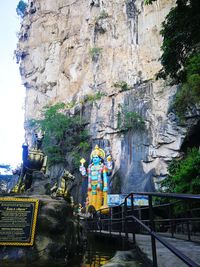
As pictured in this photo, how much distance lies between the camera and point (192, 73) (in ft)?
24.4

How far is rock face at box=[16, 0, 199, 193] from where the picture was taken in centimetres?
1827

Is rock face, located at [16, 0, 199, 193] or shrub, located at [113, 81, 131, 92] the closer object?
rock face, located at [16, 0, 199, 193]

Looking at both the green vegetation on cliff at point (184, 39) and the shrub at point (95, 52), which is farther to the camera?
the shrub at point (95, 52)

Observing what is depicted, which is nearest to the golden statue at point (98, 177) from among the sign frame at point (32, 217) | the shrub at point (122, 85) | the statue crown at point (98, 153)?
the statue crown at point (98, 153)

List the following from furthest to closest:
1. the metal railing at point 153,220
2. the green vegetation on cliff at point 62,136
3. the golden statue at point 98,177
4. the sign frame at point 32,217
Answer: the green vegetation on cliff at point 62,136 < the golden statue at point 98,177 < the sign frame at point 32,217 < the metal railing at point 153,220

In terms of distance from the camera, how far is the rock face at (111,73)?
59.9 feet

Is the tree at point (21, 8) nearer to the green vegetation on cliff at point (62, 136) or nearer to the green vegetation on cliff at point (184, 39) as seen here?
the green vegetation on cliff at point (62, 136)

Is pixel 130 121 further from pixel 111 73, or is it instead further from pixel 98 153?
pixel 111 73

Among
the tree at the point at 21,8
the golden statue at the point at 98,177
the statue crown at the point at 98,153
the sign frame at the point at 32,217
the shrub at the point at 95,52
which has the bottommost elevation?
the sign frame at the point at 32,217

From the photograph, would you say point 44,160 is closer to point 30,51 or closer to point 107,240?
point 107,240

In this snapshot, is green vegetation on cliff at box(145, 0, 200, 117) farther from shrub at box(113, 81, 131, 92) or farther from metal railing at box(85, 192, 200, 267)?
shrub at box(113, 81, 131, 92)

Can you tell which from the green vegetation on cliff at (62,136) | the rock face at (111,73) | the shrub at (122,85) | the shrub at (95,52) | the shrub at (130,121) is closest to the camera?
the rock face at (111,73)

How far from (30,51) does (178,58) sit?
30.3 meters

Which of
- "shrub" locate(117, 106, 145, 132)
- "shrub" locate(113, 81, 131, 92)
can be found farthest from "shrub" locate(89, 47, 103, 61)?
"shrub" locate(117, 106, 145, 132)
